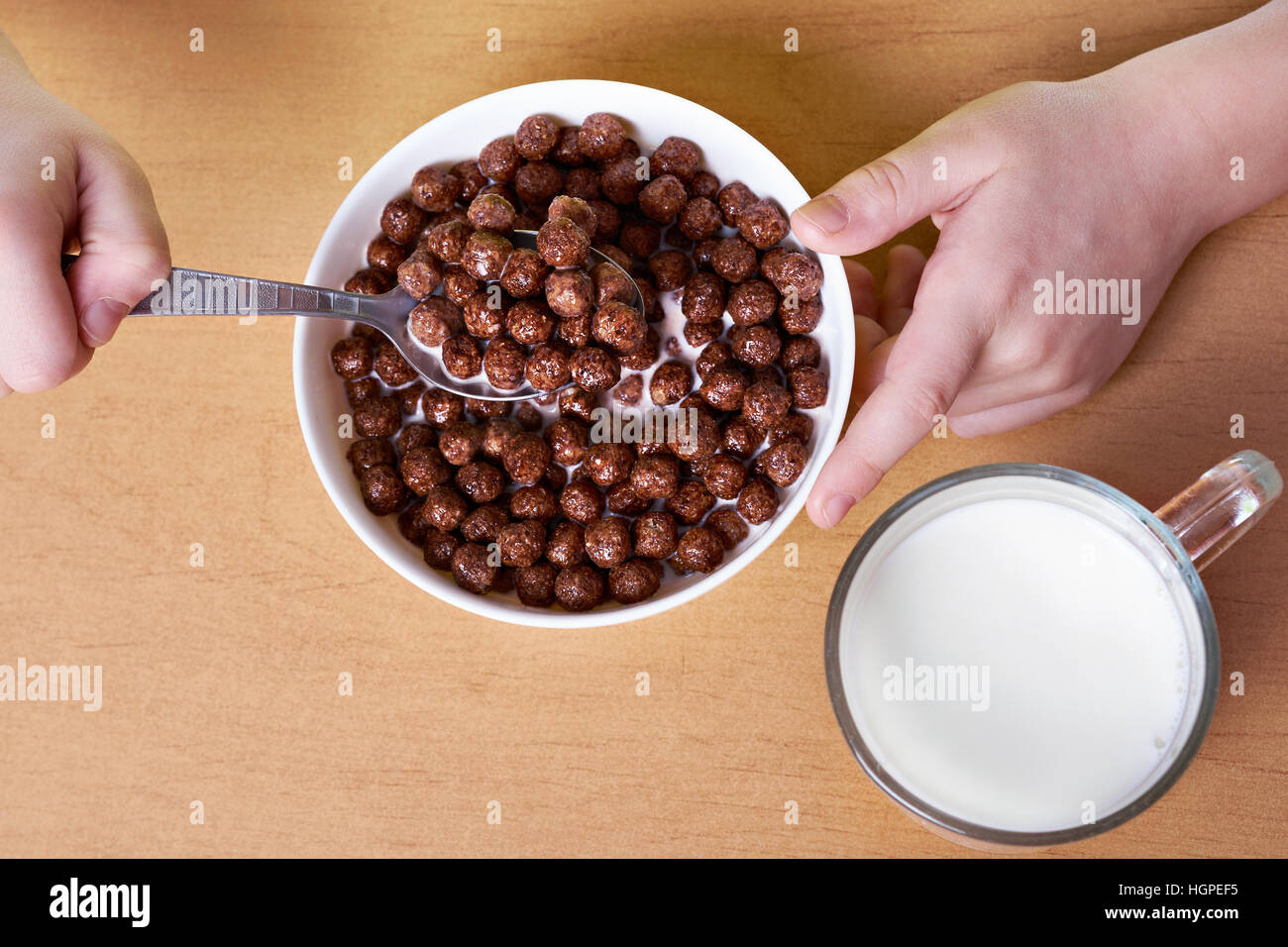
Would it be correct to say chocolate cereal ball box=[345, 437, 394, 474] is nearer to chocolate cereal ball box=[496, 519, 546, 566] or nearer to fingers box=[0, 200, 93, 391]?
chocolate cereal ball box=[496, 519, 546, 566]

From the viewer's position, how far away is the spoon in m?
0.78

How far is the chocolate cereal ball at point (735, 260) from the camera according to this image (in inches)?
34.6

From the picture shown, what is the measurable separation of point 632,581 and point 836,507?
20cm

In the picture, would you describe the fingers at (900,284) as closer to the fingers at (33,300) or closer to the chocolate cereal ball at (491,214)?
the chocolate cereal ball at (491,214)

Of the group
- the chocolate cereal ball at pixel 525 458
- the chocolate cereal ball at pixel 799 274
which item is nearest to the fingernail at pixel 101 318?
the chocolate cereal ball at pixel 525 458

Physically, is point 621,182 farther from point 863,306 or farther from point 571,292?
point 863,306

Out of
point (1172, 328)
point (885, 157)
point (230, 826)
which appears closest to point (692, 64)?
point (885, 157)

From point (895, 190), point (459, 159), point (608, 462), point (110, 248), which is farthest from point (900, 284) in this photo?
point (110, 248)

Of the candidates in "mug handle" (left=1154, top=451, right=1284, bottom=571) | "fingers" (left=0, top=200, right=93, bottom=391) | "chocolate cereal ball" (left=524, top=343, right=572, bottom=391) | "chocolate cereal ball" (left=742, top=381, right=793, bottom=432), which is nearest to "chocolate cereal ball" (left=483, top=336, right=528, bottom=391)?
"chocolate cereal ball" (left=524, top=343, right=572, bottom=391)

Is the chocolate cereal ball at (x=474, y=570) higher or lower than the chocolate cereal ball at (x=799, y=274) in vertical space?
lower

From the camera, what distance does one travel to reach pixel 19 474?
1010mm

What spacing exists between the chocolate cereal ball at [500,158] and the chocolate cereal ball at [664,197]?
0.42 ft

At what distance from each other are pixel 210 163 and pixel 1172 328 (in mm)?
1052

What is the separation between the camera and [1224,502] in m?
0.81
